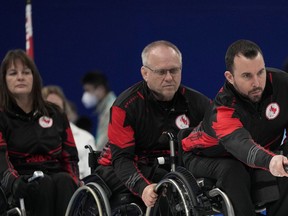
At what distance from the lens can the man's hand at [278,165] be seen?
15.0ft

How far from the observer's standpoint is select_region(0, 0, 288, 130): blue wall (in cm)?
1056

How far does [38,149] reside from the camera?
6.30 m

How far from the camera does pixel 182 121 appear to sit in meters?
5.92

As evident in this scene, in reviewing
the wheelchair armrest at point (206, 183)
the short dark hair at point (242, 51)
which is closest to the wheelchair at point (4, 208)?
the wheelchair armrest at point (206, 183)

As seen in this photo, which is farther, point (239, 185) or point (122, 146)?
point (122, 146)

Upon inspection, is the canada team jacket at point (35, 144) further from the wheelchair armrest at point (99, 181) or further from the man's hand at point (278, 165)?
the man's hand at point (278, 165)

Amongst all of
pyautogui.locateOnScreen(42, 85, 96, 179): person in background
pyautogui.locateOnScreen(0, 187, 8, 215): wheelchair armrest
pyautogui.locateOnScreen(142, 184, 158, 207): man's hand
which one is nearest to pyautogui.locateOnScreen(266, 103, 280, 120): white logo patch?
pyautogui.locateOnScreen(142, 184, 158, 207): man's hand

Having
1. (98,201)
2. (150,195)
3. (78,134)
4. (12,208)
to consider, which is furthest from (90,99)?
(150,195)

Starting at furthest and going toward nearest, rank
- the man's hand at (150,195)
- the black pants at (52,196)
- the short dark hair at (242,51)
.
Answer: the black pants at (52,196) → the man's hand at (150,195) → the short dark hair at (242,51)

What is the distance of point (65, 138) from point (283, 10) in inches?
189

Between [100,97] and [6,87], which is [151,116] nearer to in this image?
[6,87]

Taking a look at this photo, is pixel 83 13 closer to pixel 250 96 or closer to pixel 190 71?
pixel 190 71

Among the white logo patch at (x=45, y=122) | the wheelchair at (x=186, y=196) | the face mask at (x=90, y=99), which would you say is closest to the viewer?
the wheelchair at (x=186, y=196)

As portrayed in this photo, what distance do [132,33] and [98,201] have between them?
5.10 metres
